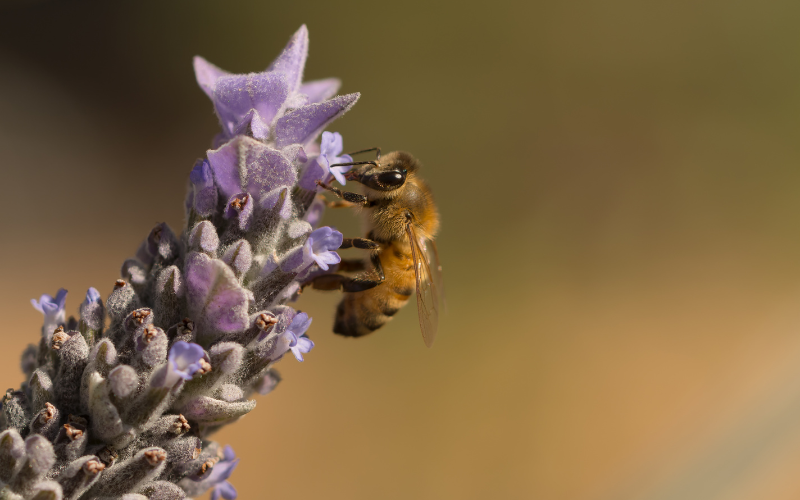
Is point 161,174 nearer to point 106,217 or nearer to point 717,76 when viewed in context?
point 106,217

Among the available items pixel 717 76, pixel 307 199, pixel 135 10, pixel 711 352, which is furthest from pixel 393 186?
pixel 717 76

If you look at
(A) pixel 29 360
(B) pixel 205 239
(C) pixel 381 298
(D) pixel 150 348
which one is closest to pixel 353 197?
(C) pixel 381 298

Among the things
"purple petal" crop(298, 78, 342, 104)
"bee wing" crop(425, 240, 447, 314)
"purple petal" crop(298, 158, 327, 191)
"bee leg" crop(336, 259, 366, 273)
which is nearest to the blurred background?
"bee wing" crop(425, 240, 447, 314)

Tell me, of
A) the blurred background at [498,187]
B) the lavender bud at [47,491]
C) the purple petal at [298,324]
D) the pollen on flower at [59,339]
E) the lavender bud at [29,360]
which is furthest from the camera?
the blurred background at [498,187]

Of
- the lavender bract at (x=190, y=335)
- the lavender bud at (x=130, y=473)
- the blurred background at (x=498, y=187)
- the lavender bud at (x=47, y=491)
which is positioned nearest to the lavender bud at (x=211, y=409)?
the lavender bract at (x=190, y=335)

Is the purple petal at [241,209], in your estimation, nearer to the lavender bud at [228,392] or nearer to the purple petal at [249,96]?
the purple petal at [249,96]

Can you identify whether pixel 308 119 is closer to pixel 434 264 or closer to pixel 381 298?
pixel 381 298
